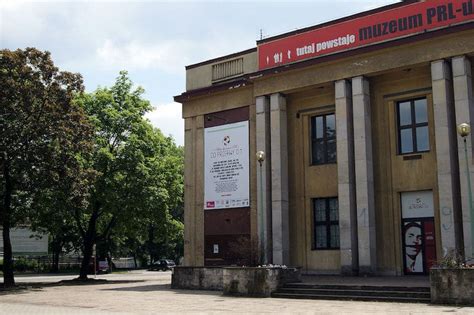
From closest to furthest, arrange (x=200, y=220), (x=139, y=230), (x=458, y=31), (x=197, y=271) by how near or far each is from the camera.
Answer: (x=458, y=31), (x=197, y=271), (x=200, y=220), (x=139, y=230)

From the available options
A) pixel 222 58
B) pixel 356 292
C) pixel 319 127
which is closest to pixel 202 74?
pixel 222 58

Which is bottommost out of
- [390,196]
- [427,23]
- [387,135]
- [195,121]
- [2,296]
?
[2,296]

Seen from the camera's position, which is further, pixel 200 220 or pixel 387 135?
pixel 200 220

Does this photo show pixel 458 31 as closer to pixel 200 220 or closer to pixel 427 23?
pixel 427 23

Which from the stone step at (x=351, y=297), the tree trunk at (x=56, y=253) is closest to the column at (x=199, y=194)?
the stone step at (x=351, y=297)

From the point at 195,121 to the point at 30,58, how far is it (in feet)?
28.2

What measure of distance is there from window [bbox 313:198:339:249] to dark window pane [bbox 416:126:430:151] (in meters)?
4.47

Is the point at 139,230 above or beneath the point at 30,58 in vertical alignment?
beneath

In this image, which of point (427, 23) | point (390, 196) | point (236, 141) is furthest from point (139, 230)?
point (427, 23)

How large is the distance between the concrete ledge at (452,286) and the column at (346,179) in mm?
7171

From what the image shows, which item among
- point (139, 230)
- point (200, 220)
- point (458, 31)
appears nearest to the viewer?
point (458, 31)

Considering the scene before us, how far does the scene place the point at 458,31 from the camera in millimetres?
21750

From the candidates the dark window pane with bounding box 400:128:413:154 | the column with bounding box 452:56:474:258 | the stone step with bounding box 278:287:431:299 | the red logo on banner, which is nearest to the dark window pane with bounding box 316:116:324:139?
the dark window pane with bounding box 400:128:413:154

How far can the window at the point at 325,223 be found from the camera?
25.7 m
